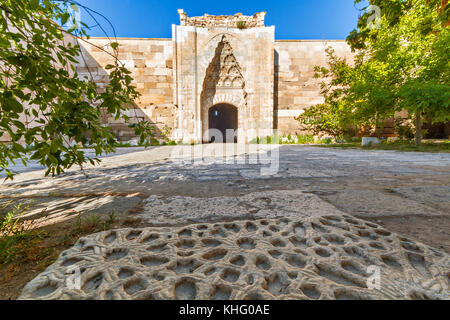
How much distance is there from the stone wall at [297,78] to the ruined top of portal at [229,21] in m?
1.89

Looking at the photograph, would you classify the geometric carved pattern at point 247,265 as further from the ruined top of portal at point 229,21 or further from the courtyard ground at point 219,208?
the ruined top of portal at point 229,21

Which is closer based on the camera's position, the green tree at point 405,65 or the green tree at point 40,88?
the green tree at point 40,88

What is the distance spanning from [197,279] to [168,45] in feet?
37.1

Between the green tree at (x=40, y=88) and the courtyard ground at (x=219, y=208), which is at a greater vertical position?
the green tree at (x=40, y=88)

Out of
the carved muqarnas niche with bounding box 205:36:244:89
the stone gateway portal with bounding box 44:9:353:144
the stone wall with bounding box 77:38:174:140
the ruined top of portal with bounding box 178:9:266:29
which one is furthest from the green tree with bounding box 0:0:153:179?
the ruined top of portal with bounding box 178:9:266:29

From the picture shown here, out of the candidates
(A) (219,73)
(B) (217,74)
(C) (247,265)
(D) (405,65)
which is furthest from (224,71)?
(C) (247,265)

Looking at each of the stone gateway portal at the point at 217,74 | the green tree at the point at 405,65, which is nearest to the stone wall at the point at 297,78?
the stone gateway portal at the point at 217,74

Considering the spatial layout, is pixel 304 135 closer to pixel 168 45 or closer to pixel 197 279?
pixel 168 45

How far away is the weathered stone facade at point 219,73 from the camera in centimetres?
929

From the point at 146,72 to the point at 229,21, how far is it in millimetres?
4641

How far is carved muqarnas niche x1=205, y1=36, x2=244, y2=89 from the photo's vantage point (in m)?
9.54

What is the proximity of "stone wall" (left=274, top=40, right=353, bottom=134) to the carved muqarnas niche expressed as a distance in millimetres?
2059

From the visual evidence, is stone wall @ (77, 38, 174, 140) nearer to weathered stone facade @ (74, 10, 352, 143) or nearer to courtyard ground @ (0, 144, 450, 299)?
weathered stone facade @ (74, 10, 352, 143)

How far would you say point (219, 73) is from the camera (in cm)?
980
